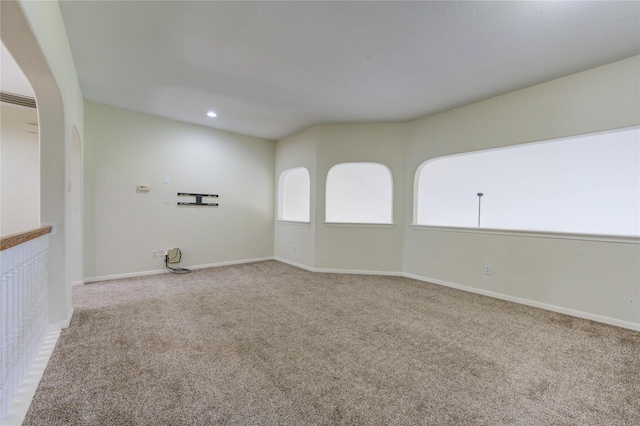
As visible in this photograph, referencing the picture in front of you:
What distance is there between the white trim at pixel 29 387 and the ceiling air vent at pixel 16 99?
316 cm

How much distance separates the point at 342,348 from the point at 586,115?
3.38m

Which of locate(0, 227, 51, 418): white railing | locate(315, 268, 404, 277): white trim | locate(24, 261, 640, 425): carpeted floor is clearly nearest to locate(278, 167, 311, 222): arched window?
locate(315, 268, 404, 277): white trim

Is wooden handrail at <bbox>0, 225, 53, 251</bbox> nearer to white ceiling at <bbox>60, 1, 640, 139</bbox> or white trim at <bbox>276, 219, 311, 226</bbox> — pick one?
white ceiling at <bbox>60, 1, 640, 139</bbox>

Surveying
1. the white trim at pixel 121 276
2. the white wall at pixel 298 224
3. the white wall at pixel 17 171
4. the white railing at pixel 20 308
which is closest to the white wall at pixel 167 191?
the white trim at pixel 121 276

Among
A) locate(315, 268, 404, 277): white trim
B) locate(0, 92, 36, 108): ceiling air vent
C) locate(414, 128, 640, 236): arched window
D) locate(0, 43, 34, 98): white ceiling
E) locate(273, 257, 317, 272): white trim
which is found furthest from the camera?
locate(273, 257, 317, 272): white trim

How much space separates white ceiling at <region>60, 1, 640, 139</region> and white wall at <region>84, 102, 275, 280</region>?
638mm

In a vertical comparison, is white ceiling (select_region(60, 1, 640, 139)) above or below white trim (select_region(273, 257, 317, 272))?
above

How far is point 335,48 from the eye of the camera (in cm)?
237

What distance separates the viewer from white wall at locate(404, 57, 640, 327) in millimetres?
2512

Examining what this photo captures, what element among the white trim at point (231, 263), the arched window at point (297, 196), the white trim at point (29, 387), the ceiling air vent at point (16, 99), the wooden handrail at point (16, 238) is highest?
the ceiling air vent at point (16, 99)

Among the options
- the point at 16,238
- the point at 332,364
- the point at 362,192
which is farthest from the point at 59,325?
the point at 362,192

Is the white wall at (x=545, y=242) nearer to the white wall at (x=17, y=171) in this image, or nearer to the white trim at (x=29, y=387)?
the white trim at (x=29, y=387)

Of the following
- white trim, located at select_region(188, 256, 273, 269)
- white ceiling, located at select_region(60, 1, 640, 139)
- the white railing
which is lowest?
white trim, located at select_region(188, 256, 273, 269)

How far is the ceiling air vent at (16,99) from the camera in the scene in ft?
10.5
